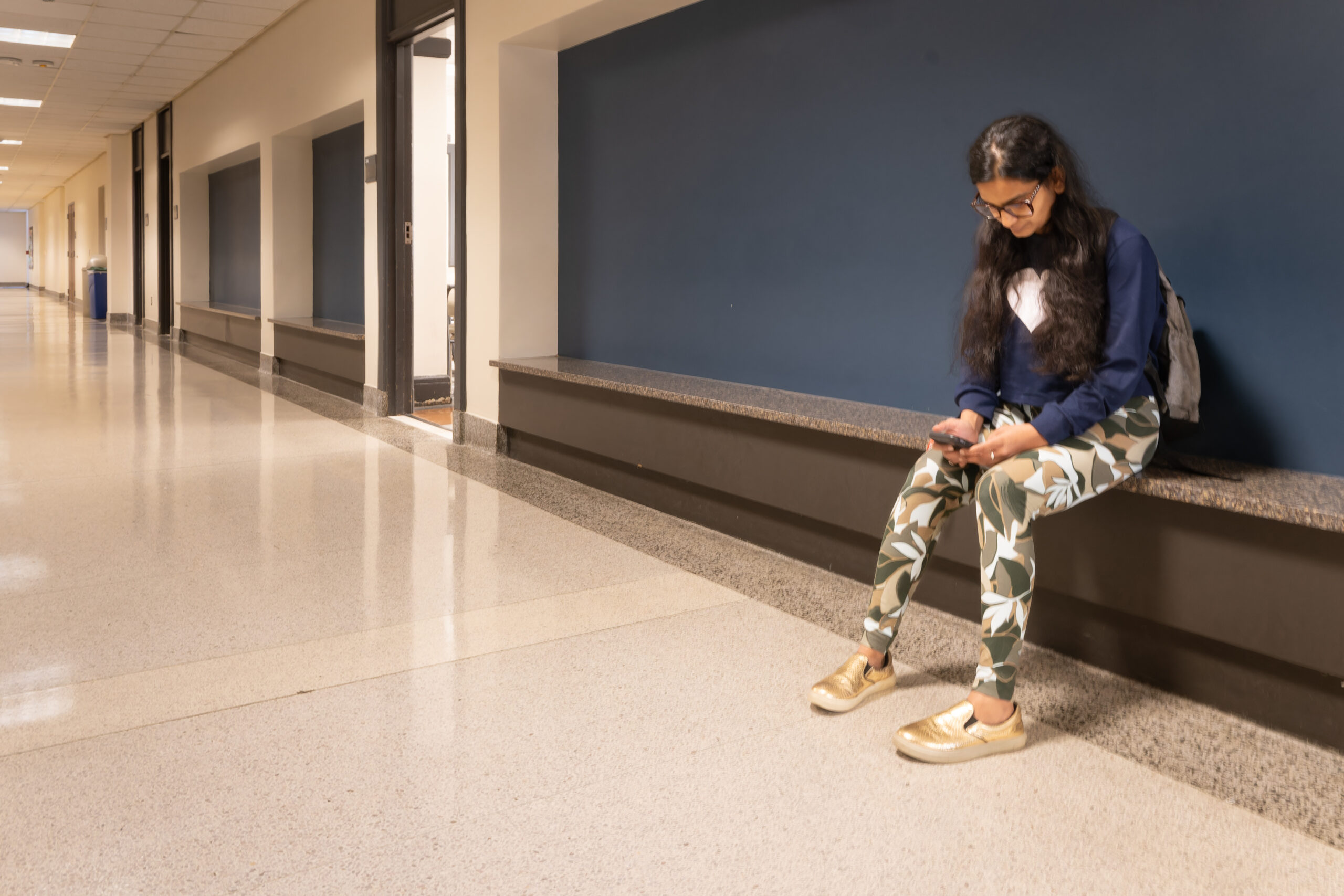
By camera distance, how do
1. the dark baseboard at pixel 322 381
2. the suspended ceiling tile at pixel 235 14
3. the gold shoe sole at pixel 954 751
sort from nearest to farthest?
the gold shoe sole at pixel 954 751, the dark baseboard at pixel 322 381, the suspended ceiling tile at pixel 235 14

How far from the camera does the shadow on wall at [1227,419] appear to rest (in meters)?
2.44

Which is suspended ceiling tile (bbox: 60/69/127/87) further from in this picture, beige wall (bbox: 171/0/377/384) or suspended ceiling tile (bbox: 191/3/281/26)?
suspended ceiling tile (bbox: 191/3/281/26)

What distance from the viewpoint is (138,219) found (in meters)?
14.4

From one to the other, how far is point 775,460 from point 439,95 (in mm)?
4345

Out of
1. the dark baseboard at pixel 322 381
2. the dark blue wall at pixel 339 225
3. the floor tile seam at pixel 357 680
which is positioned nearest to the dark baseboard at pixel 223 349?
the dark baseboard at pixel 322 381

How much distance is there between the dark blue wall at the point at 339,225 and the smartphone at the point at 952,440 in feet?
20.0

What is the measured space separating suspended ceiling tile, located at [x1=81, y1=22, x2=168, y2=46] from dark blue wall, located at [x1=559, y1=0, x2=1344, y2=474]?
5.29 metres

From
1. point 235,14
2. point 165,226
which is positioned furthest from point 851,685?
point 165,226

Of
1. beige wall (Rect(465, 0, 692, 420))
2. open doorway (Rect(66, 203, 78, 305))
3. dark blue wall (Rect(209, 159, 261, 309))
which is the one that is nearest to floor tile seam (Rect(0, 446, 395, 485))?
beige wall (Rect(465, 0, 692, 420))

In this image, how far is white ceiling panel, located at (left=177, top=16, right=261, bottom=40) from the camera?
823 centimetres

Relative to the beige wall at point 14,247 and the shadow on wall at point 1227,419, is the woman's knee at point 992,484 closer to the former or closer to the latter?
the shadow on wall at point 1227,419

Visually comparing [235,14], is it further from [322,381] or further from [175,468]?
[175,468]

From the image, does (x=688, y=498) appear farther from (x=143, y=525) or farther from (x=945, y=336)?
(x=143, y=525)

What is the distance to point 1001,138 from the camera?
6.73ft
